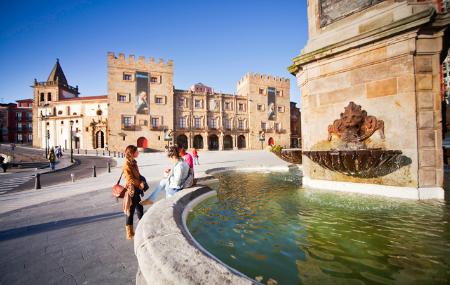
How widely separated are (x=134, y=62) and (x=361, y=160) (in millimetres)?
42338

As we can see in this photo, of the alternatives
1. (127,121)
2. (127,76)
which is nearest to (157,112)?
(127,121)

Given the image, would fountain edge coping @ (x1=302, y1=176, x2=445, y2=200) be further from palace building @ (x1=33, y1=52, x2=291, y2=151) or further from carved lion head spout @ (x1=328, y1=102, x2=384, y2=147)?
palace building @ (x1=33, y1=52, x2=291, y2=151)

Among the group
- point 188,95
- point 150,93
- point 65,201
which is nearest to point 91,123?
point 150,93

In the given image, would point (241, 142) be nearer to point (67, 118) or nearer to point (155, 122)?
point (155, 122)

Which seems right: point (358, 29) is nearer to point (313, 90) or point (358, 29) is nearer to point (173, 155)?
point (313, 90)

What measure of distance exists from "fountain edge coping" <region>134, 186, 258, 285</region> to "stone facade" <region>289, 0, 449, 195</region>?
15.9 feet

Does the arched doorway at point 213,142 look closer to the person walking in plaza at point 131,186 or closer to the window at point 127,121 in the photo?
the window at point 127,121

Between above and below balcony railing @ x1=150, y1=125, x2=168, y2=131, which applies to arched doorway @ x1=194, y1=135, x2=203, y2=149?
below

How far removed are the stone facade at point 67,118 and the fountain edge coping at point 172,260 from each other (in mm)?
47836

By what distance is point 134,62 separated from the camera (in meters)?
39.1

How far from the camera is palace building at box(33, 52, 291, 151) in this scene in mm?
38531

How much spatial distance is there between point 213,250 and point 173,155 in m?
1.96

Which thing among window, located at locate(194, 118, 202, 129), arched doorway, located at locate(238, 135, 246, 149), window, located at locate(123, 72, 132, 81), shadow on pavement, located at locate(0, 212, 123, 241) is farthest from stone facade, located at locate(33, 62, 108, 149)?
shadow on pavement, located at locate(0, 212, 123, 241)

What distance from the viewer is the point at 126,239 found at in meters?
3.06
